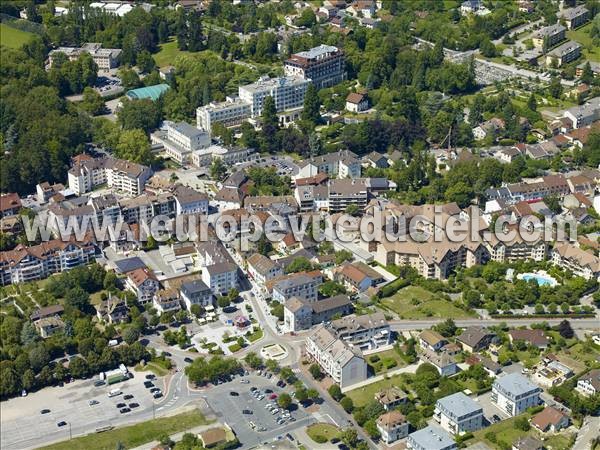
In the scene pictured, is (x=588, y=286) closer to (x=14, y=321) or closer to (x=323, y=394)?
(x=323, y=394)

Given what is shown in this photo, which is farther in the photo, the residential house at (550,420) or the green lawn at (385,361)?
the green lawn at (385,361)

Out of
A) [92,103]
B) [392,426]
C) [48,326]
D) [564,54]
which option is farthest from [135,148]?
[564,54]

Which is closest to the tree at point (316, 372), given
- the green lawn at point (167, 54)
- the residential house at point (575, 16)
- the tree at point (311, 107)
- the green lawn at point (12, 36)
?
the tree at point (311, 107)

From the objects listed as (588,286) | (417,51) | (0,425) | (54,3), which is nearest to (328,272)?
(588,286)

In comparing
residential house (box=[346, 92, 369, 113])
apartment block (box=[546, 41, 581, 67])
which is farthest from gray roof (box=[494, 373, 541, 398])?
apartment block (box=[546, 41, 581, 67])

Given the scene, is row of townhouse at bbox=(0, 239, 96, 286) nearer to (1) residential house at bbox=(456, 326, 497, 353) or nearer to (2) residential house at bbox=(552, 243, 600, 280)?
(1) residential house at bbox=(456, 326, 497, 353)

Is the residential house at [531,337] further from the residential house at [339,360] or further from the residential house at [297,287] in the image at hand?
the residential house at [297,287]
